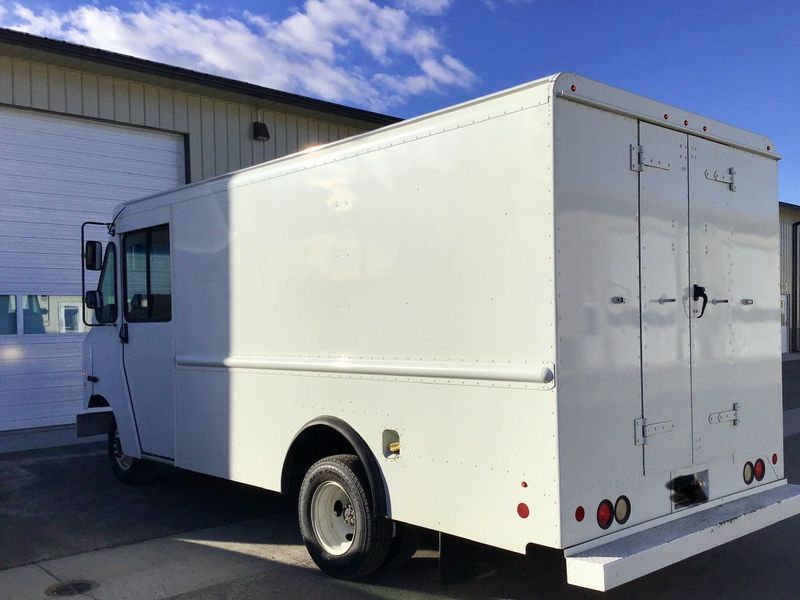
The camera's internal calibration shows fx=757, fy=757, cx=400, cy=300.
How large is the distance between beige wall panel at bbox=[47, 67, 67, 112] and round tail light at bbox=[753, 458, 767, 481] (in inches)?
420

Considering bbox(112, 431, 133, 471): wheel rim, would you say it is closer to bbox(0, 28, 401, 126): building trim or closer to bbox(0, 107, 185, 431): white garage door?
bbox(0, 107, 185, 431): white garage door

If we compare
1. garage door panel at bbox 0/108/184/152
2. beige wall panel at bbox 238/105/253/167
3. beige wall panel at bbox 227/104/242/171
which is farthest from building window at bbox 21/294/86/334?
beige wall panel at bbox 238/105/253/167

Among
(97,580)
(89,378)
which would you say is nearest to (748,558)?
(97,580)

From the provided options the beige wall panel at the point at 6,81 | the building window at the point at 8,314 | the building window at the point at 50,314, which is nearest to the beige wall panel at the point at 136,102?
the beige wall panel at the point at 6,81

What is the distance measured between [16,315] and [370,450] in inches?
332

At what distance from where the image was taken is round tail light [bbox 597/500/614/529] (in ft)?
13.0

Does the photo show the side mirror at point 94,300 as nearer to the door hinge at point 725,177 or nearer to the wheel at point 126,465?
the wheel at point 126,465

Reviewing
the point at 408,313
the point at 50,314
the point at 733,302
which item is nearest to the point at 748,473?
the point at 733,302

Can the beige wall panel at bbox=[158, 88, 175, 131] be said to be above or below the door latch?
above

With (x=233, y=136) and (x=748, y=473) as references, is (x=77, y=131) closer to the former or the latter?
(x=233, y=136)

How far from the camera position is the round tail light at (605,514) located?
3.97 m

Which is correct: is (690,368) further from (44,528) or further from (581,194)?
(44,528)

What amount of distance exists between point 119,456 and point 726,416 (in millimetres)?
6018

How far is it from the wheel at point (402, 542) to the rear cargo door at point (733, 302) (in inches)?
71.1
